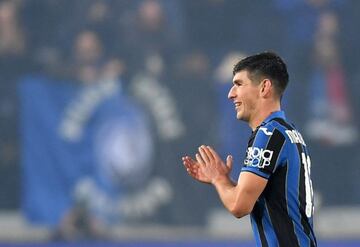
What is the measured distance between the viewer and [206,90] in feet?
33.3

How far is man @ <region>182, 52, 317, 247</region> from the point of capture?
13.6 feet

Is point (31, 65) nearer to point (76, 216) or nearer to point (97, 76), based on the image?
point (97, 76)

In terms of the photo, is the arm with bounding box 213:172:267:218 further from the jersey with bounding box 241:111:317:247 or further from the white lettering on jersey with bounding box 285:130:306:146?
the white lettering on jersey with bounding box 285:130:306:146

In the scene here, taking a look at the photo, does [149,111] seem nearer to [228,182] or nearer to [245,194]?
[228,182]

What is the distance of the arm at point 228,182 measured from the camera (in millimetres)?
4113

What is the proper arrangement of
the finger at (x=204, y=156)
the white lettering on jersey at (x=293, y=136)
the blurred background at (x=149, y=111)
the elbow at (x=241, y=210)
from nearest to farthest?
1. the elbow at (x=241, y=210)
2. the white lettering on jersey at (x=293, y=136)
3. the finger at (x=204, y=156)
4. the blurred background at (x=149, y=111)

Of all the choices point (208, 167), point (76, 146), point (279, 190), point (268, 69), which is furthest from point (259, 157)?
point (76, 146)

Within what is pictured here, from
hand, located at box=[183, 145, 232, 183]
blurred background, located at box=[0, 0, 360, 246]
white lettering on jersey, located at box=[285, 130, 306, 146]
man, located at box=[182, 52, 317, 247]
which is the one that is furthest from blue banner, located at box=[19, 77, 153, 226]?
white lettering on jersey, located at box=[285, 130, 306, 146]

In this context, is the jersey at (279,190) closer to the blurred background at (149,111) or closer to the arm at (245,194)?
the arm at (245,194)

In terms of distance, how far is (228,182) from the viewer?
14.0ft

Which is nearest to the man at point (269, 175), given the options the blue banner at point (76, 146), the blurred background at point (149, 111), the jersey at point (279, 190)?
the jersey at point (279, 190)

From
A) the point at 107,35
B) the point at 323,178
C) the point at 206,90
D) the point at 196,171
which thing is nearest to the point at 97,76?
the point at 107,35

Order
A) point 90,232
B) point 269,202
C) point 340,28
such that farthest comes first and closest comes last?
1. point 340,28
2. point 90,232
3. point 269,202

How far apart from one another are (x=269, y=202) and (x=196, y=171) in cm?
39
